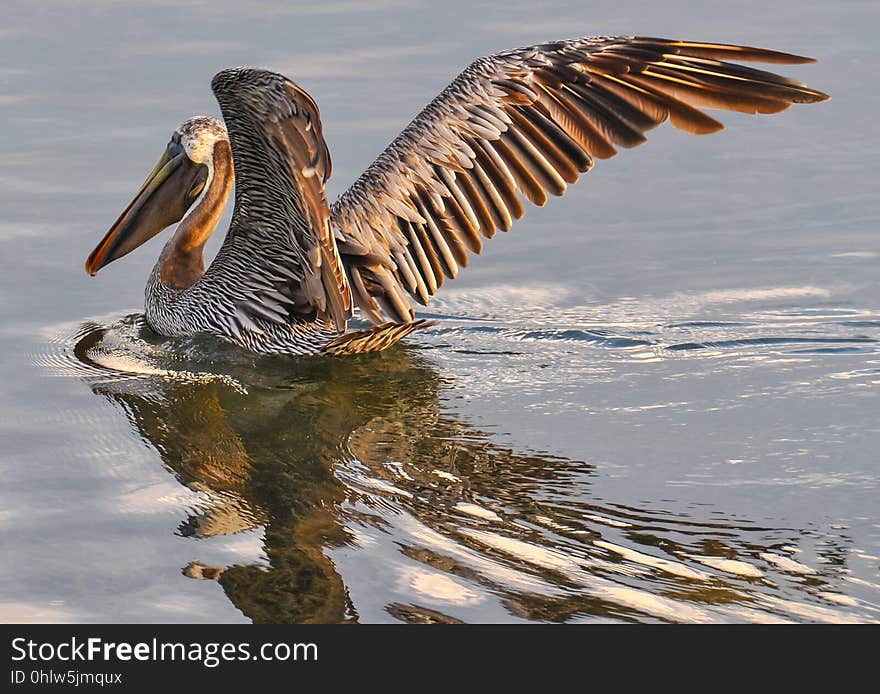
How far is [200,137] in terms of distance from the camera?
7.30m

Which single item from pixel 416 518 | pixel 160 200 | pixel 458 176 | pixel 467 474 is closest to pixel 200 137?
pixel 160 200

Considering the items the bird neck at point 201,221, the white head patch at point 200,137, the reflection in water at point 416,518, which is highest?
the white head patch at point 200,137

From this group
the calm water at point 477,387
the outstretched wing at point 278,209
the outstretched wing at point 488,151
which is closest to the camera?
the calm water at point 477,387

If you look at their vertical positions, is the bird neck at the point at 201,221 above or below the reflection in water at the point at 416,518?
above

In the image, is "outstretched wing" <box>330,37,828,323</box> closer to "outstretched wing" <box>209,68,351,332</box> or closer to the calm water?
"outstretched wing" <box>209,68,351,332</box>

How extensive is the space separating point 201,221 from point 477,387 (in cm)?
199

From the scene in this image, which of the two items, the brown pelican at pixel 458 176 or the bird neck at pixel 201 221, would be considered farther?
Answer: the bird neck at pixel 201 221

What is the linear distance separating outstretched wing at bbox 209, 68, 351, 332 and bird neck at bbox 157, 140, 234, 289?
593 millimetres

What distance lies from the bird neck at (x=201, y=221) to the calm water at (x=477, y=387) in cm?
31

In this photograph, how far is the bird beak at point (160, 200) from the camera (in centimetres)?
732

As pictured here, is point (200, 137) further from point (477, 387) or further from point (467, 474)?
point (467, 474)

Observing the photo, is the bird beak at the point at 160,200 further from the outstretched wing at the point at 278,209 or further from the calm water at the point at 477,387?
the outstretched wing at the point at 278,209

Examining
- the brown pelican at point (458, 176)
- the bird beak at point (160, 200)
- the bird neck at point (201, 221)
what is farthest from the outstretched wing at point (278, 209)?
the bird beak at point (160, 200)
